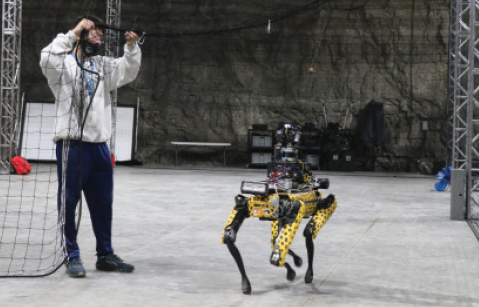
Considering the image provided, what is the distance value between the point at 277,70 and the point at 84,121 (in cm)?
1664

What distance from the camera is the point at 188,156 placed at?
2147cm

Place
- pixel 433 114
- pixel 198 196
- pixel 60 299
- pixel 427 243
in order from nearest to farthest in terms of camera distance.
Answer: pixel 60 299, pixel 427 243, pixel 198 196, pixel 433 114

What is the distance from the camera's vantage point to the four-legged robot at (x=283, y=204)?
4336 millimetres

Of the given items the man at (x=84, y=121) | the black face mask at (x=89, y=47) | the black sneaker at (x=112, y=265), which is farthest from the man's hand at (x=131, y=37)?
the black sneaker at (x=112, y=265)

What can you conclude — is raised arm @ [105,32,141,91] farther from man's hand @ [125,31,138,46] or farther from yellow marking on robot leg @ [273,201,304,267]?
→ yellow marking on robot leg @ [273,201,304,267]

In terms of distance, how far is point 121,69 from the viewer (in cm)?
517

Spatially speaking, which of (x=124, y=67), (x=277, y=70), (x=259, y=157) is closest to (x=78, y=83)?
(x=124, y=67)

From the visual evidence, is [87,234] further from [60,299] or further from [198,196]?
[198,196]

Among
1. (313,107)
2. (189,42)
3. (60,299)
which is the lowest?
(60,299)

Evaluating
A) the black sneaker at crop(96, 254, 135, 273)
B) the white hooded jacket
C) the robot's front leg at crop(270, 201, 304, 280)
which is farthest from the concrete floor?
the white hooded jacket

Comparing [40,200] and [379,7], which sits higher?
[379,7]

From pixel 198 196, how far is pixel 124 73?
6593 mm

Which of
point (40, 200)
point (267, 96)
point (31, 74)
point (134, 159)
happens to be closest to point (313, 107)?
point (267, 96)

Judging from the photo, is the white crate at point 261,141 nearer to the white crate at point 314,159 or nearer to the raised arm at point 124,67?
the white crate at point 314,159
